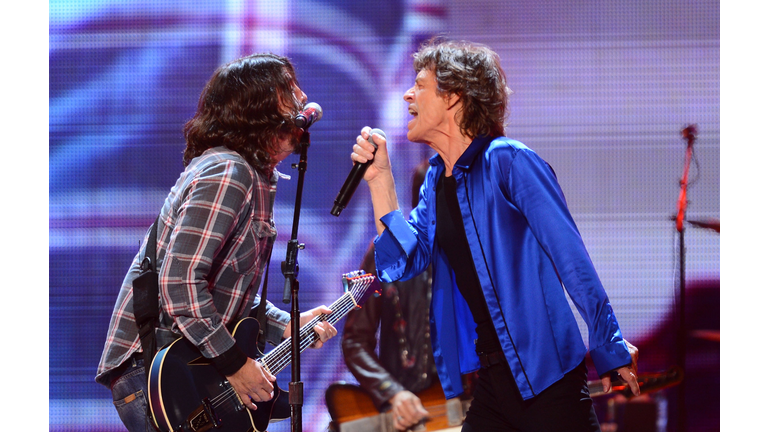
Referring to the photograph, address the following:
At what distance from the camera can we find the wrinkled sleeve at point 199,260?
6.09 ft

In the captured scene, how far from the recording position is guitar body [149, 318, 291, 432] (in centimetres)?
188

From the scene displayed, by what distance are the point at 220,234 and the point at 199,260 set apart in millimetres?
102

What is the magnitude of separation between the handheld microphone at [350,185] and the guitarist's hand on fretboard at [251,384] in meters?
0.59

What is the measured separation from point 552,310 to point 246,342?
102 centimetres

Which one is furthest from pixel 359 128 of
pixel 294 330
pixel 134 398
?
pixel 134 398

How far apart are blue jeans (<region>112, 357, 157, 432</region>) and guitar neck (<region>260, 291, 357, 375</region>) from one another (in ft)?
1.56

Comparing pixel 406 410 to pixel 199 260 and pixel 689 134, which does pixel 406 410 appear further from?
pixel 689 134

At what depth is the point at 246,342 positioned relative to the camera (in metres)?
2.06

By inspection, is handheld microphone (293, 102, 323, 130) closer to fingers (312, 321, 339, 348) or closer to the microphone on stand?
fingers (312, 321, 339, 348)

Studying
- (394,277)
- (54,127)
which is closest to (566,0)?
(394,277)

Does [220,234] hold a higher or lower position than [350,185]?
lower

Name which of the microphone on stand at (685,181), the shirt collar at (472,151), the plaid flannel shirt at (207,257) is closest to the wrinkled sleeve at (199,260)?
the plaid flannel shirt at (207,257)

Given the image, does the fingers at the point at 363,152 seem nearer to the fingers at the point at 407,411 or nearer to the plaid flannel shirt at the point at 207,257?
the plaid flannel shirt at the point at 207,257

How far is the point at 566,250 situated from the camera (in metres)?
1.63
